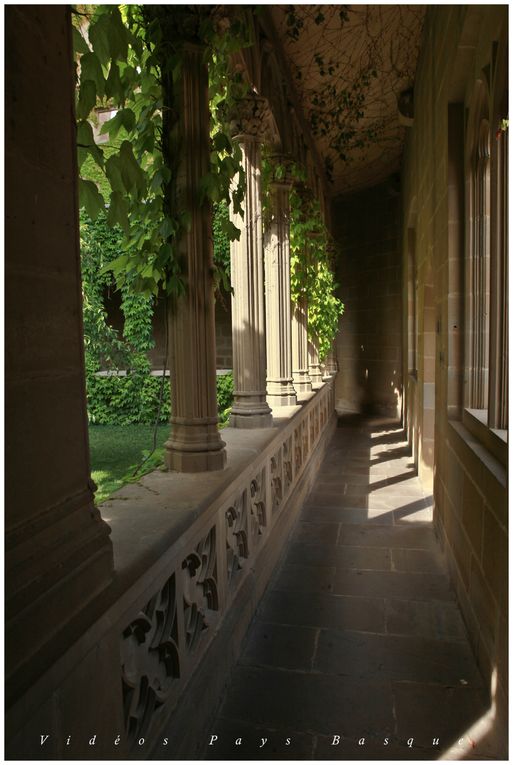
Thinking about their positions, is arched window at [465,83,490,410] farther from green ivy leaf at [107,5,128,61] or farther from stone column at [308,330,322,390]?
stone column at [308,330,322,390]

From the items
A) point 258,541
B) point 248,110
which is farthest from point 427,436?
point 248,110

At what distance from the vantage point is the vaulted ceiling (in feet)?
16.7

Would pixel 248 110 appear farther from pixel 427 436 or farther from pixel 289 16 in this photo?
pixel 427 436

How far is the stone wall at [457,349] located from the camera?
2.28 metres

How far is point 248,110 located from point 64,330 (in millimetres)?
3296

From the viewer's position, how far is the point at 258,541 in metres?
3.18

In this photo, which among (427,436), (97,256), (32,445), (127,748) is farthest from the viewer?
(97,256)

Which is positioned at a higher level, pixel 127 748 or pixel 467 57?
pixel 467 57

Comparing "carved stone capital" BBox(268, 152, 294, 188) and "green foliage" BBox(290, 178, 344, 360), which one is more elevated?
"carved stone capital" BBox(268, 152, 294, 188)

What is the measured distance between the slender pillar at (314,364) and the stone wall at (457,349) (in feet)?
7.83

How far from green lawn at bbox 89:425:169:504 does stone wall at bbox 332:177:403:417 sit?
4.37 meters

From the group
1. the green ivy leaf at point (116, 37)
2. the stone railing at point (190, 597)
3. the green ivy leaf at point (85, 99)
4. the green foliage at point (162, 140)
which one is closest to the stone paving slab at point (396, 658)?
the stone railing at point (190, 597)

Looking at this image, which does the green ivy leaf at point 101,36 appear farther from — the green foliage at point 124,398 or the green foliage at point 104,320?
the green foliage at point 124,398

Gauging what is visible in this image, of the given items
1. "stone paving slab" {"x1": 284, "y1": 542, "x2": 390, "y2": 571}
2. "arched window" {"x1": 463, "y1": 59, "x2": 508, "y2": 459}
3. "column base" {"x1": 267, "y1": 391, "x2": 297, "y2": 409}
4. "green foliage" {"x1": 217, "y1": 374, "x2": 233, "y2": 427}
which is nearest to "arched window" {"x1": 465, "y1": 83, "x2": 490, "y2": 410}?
"arched window" {"x1": 463, "y1": 59, "x2": 508, "y2": 459}
